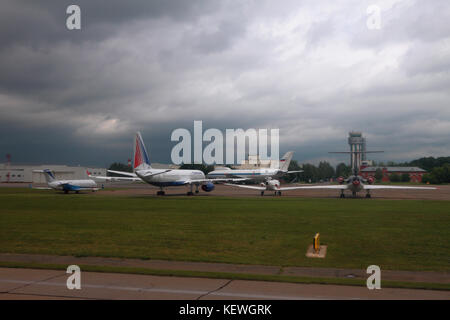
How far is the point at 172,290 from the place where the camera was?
29.6 feet

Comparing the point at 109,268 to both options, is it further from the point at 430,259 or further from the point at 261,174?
the point at 261,174

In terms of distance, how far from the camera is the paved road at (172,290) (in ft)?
28.0

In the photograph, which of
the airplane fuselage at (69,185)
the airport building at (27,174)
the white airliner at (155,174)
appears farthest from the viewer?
the airport building at (27,174)

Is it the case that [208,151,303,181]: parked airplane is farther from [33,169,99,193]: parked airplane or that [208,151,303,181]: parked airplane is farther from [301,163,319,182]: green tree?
[301,163,319,182]: green tree

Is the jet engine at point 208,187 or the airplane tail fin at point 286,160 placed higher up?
the airplane tail fin at point 286,160

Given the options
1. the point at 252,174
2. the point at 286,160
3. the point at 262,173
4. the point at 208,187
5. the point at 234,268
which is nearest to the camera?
the point at 234,268

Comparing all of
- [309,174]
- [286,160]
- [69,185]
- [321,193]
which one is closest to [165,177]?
[69,185]

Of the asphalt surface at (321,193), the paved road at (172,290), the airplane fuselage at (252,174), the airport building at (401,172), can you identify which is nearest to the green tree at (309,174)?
the airport building at (401,172)

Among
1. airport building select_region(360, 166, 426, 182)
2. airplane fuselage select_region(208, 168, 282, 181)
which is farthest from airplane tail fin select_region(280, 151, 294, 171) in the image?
airport building select_region(360, 166, 426, 182)

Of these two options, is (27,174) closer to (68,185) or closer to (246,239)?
(68,185)

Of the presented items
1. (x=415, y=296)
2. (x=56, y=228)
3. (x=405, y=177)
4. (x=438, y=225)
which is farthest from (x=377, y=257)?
(x=405, y=177)

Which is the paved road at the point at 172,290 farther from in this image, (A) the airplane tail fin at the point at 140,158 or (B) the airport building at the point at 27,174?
(B) the airport building at the point at 27,174

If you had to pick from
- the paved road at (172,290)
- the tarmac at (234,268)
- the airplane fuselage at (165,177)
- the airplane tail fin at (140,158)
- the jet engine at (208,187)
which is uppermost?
the airplane tail fin at (140,158)
